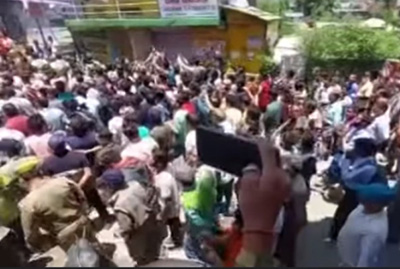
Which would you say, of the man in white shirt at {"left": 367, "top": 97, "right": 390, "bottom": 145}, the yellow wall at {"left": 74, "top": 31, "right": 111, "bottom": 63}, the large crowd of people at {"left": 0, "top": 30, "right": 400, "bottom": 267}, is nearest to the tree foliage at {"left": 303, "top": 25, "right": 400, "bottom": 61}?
the yellow wall at {"left": 74, "top": 31, "right": 111, "bottom": 63}

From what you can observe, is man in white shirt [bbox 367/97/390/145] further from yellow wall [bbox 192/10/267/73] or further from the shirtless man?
yellow wall [bbox 192/10/267/73]

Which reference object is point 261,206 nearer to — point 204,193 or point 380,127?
point 204,193

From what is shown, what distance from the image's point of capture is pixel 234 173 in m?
4.71

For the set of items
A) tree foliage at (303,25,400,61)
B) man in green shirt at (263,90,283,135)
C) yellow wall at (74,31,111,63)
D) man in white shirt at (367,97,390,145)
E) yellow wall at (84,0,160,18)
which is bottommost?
yellow wall at (74,31,111,63)

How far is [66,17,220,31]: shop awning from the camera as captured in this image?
79.3 feet

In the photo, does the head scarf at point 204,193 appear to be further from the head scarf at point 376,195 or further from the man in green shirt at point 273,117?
the man in green shirt at point 273,117

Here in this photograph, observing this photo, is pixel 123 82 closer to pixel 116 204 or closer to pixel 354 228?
pixel 116 204

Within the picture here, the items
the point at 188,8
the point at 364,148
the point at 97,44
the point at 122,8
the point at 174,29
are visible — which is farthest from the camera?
the point at 97,44

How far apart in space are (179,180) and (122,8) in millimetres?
20601

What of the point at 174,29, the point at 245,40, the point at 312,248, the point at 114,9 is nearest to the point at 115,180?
the point at 312,248

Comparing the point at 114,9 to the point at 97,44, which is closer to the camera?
the point at 114,9

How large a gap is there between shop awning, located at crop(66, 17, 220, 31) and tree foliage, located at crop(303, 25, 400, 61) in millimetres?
3311

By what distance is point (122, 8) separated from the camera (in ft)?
87.6

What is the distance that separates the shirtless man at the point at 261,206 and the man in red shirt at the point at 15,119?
463 cm
